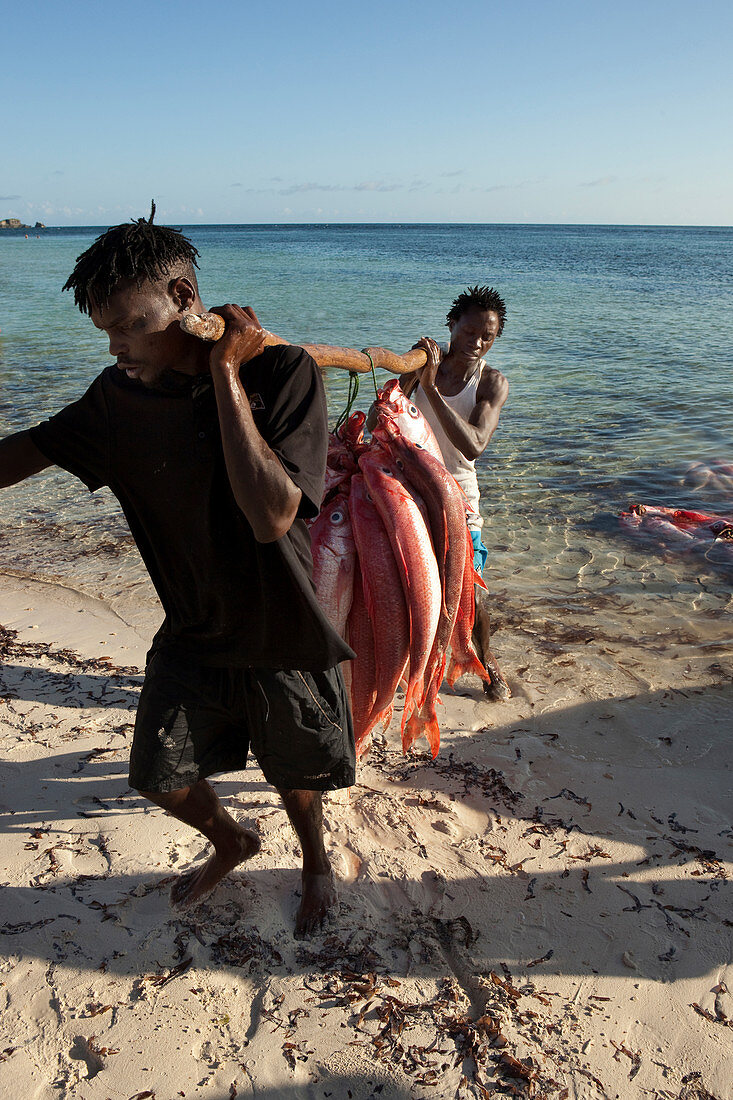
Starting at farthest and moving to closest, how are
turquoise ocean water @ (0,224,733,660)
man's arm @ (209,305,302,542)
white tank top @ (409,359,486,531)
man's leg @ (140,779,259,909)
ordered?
turquoise ocean water @ (0,224,733,660), white tank top @ (409,359,486,531), man's leg @ (140,779,259,909), man's arm @ (209,305,302,542)

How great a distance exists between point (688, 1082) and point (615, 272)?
51.4m

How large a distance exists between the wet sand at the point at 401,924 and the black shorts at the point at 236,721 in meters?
0.65

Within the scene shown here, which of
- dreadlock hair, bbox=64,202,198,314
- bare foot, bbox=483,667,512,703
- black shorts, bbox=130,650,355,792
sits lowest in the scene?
bare foot, bbox=483,667,512,703

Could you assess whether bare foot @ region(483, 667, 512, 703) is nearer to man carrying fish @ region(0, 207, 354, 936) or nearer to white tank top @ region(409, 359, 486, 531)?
white tank top @ region(409, 359, 486, 531)

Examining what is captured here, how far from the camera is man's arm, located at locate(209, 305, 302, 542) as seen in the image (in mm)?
2008

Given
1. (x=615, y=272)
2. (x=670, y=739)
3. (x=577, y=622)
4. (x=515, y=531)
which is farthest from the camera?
(x=615, y=272)

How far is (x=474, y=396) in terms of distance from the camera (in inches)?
181

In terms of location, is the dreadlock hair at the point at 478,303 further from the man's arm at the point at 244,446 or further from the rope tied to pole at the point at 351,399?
the man's arm at the point at 244,446

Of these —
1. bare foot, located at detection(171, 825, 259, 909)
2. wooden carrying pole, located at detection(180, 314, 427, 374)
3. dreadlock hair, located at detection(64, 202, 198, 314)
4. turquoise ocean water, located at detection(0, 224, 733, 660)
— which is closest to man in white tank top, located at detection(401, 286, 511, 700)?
wooden carrying pole, located at detection(180, 314, 427, 374)

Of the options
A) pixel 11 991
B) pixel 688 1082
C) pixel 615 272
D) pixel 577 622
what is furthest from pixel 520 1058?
pixel 615 272

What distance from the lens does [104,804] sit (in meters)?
3.38

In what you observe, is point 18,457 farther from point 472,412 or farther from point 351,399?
point 472,412

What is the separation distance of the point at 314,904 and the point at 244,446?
174cm

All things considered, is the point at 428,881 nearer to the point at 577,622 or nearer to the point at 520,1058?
the point at 520,1058
